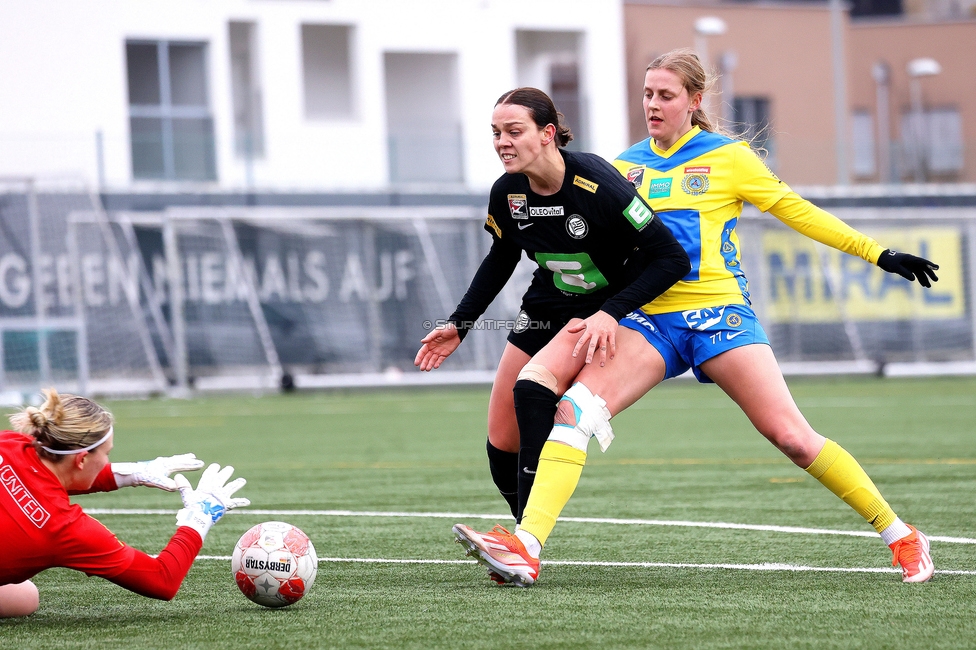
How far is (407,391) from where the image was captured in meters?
20.3

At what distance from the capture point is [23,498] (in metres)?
4.02

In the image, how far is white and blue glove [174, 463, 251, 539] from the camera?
14.2 feet

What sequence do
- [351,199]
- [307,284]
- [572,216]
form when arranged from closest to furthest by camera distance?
[572,216] → [307,284] → [351,199]

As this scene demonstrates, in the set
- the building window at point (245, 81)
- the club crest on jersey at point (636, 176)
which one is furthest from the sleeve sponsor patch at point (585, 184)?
the building window at point (245, 81)

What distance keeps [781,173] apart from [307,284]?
9.27 metres

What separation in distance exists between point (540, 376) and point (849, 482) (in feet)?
3.85

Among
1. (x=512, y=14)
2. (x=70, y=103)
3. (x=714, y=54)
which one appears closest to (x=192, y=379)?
(x=70, y=103)

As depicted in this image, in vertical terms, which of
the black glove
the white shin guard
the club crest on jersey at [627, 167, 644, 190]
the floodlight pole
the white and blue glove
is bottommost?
the white and blue glove

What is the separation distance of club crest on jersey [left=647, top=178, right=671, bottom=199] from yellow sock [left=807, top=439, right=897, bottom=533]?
108 centimetres

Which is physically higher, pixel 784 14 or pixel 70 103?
pixel 784 14

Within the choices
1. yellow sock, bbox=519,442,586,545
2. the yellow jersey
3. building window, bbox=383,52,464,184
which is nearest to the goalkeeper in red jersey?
yellow sock, bbox=519,442,586,545

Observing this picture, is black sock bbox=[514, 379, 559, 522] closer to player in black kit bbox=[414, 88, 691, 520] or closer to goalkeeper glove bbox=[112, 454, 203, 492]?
player in black kit bbox=[414, 88, 691, 520]

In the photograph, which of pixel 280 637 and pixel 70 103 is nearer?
pixel 280 637

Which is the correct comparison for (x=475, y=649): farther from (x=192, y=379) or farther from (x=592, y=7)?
(x=592, y=7)
